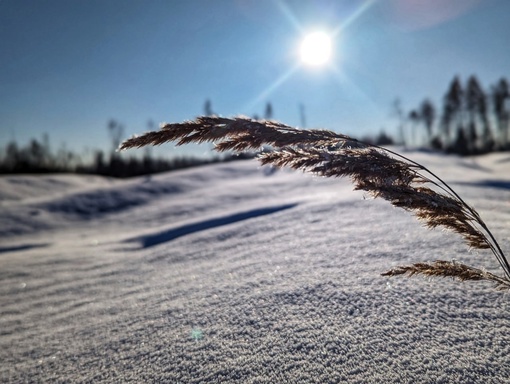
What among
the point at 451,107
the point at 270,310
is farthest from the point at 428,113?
the point at 270,310

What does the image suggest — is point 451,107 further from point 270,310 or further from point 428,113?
point 270,310

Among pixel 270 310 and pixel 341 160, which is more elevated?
pixel 341 160

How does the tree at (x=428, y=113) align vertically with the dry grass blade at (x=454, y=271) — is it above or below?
above

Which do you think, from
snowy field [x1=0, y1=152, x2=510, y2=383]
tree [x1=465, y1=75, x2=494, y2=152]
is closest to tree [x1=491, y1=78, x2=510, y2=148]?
tree [x1=465, y1=75, x2=494, y2=152]

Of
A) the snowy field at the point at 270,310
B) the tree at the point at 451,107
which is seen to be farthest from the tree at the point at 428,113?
the snowy field at the point at 270,310

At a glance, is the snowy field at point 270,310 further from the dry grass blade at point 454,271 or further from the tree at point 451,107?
the tree at point 451,107

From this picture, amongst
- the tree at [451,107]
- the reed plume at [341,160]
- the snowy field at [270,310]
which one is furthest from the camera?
the tree at [451,107]

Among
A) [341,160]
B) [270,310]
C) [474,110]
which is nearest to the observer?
[341,160]

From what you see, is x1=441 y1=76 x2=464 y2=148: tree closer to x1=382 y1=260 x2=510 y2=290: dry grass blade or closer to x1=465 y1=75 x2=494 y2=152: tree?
x1=465 y1=75 x2=494 y2=152: tree
